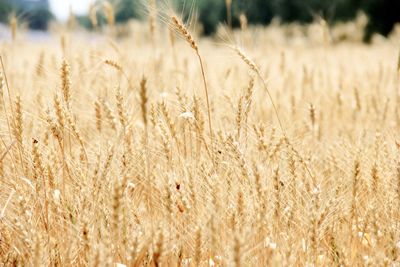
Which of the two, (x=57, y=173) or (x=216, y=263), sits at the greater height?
(x=57, y=173)

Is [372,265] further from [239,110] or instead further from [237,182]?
[239,110]

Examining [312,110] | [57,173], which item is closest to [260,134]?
[312,110]

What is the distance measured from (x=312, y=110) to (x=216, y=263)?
940 millimetres

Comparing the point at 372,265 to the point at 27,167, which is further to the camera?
the point at 27,167

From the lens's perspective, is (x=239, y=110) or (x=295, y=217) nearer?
(x=295, y=217)

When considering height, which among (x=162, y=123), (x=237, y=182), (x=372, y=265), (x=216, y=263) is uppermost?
(x=162, y=123)

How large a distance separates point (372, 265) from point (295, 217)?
13.2 inches

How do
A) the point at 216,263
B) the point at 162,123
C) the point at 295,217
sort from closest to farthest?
the point at 216,263
the point at 295,217
the point at 162,123

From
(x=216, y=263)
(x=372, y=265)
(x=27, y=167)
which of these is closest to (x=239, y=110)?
(x=216, y=263)

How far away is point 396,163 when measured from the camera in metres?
1.48

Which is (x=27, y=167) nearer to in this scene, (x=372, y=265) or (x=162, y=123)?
(x=162, y=123)

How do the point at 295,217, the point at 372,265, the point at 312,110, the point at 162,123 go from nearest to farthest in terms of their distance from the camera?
the point at 372,265
the point at 295,217
the point at 162,123
the point at 312,110

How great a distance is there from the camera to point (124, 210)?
4.14ft

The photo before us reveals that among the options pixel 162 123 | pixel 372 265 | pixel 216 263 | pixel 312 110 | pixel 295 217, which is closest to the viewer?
pixel 372 265
